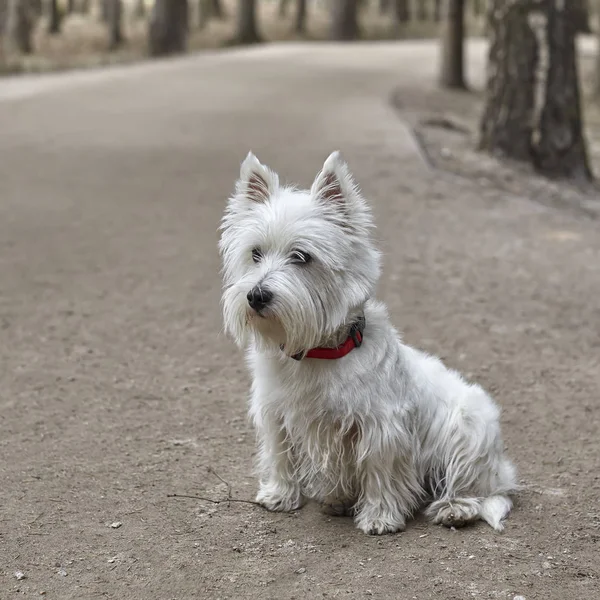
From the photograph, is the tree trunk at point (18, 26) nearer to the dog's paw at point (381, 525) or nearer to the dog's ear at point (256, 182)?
the dog's ear at point (256, 182)

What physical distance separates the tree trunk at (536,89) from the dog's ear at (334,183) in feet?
30.9

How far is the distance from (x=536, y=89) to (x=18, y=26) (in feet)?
72.8

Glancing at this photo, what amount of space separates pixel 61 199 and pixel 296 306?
7.72 m

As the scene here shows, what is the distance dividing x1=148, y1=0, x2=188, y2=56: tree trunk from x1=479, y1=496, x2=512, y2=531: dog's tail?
2649cm

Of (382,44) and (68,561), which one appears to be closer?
(68,561)

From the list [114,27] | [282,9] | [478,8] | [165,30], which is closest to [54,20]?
[114,27]

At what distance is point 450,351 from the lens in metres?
6.96

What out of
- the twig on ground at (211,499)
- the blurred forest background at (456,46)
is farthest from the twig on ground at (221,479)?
the blurred forest background at (456,46)

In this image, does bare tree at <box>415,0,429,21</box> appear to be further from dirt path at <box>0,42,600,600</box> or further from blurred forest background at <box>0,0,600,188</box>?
dirt path at <box>0,42,600,600</box>

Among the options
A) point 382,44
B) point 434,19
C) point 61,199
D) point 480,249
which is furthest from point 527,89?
point 434,19

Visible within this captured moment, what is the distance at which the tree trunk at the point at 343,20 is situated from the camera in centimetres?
3781

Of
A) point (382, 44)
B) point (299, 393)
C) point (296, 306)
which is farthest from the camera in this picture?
point (382, 44)

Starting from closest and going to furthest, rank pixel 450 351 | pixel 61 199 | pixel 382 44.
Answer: pixel 450 351 < pixel 61 199 < pixel 382 44

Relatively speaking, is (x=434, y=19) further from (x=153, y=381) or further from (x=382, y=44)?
(x=153, y=381)
